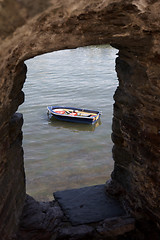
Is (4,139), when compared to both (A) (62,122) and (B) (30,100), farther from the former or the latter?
(B) (30,100)

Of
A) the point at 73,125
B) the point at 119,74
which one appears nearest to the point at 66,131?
the point at 73,125

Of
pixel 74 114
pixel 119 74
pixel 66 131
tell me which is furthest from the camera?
pixel 74 114

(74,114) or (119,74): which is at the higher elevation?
(119,74)

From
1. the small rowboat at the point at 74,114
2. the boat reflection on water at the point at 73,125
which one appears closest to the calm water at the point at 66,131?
the boat reflection on water at the point at 73,125

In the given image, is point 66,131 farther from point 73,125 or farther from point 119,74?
point 119,74

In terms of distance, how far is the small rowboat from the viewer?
43.6 ft

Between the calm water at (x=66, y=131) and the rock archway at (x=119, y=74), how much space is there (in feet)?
15.6

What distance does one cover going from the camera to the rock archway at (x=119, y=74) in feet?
7.70

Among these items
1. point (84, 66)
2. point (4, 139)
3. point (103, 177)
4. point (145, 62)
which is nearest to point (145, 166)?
point (145, 62)

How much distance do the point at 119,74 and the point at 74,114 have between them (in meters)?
9.63

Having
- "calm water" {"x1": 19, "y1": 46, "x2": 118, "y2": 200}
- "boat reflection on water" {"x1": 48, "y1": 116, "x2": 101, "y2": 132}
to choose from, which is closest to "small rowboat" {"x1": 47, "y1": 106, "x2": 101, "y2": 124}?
"boat reflection on water" {"x1": 48, "y1": 116, "x2": 101, "y2": 132}

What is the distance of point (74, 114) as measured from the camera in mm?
13664

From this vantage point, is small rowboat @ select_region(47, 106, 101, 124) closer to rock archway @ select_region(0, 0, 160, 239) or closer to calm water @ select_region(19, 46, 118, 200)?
calm water @ select_region(19, 46, 118, 200)

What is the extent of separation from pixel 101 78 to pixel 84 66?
376cm
